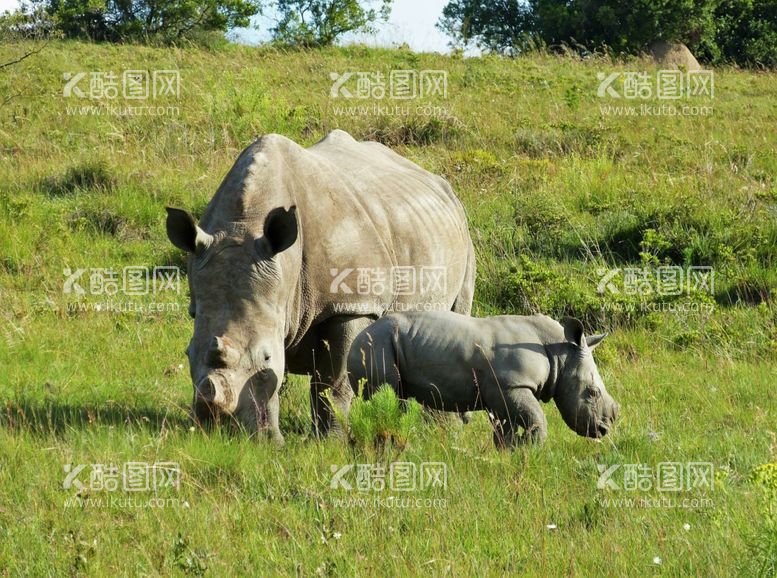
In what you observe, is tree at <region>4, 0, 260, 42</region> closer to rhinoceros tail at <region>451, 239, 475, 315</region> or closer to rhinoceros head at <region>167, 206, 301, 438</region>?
rhinoceros tail at <region>451, 239, 475, 315</region>

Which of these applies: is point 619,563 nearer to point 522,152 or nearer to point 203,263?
point 203,263

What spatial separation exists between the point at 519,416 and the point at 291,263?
4.99ft

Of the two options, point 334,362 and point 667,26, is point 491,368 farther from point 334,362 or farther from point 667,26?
point 667,26

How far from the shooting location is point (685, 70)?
75.4 feet

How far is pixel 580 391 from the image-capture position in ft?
21.4

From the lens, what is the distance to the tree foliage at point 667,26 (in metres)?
30.4

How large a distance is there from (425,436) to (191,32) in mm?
24584

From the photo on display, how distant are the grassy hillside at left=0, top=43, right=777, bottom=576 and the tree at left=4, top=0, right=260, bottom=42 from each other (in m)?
4.75

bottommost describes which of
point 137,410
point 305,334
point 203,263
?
point 137,410

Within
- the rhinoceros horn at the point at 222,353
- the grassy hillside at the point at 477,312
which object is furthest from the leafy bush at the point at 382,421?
the rhinoceros horn at the point at 222,353

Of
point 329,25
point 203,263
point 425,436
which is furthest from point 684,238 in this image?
point 329,25

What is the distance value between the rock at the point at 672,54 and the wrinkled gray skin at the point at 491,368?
2050 centimetres

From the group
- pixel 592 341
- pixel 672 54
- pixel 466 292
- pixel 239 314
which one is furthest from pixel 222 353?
pixel 672 54

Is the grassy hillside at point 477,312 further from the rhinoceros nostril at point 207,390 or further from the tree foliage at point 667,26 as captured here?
the tree foliage at point 667,26
